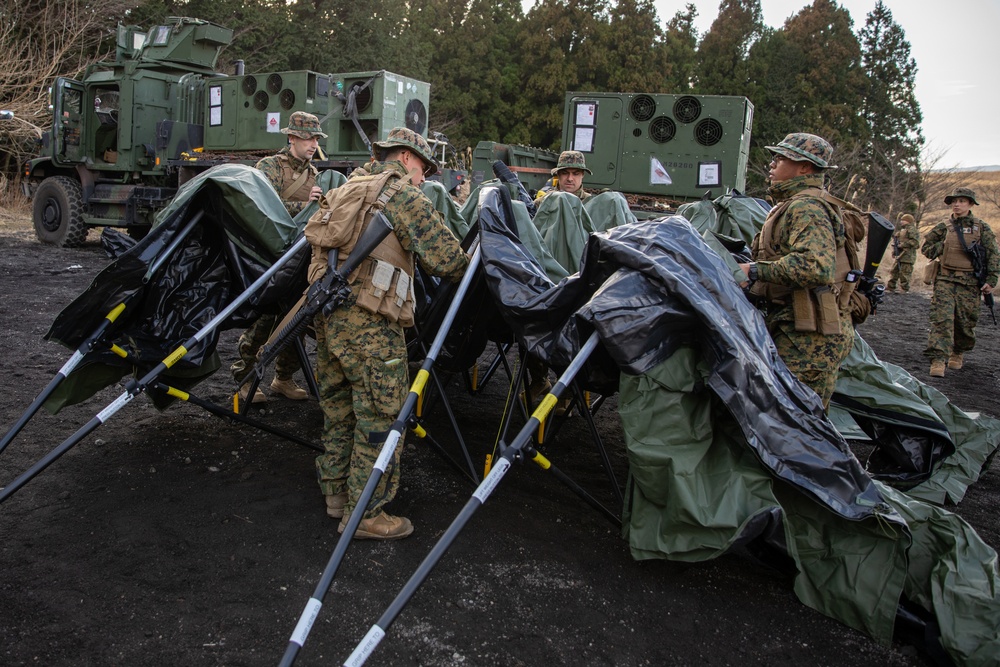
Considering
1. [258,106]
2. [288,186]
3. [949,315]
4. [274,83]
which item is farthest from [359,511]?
[258,106]

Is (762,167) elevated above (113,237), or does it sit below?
above

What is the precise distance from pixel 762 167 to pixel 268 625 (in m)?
24.7

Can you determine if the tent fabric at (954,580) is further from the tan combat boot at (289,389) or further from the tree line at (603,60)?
the tree line at (603,60)

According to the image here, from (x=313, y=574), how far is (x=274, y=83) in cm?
1114

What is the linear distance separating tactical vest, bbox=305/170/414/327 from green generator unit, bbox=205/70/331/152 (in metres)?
9.36

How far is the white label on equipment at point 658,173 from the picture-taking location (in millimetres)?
12578

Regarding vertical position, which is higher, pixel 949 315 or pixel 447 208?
pixel 447 208

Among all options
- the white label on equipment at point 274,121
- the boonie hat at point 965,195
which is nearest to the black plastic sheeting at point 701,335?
the boonie hat at point 965,195

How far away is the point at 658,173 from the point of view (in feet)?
41.4

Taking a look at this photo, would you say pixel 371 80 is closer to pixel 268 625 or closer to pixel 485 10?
pixel 268 625

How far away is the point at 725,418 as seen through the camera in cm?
317

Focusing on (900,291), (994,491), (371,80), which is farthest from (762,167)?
(994,491)

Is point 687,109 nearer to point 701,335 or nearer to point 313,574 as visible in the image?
point 701,335

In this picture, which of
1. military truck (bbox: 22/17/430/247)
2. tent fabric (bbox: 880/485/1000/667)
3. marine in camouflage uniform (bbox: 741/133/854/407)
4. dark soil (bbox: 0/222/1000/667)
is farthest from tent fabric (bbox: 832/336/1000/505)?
military truck (bbox: 22/17/430/247)
